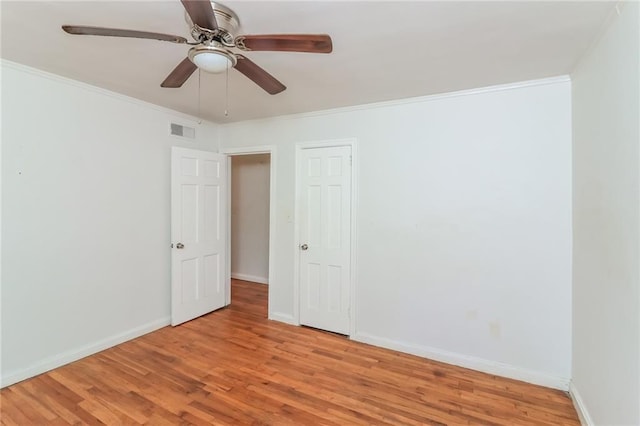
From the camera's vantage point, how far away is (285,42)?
1.49m

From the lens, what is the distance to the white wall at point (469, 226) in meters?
2.46

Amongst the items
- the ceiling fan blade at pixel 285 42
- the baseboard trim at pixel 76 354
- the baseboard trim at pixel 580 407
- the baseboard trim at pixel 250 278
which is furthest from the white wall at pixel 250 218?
the baseboard trim at pixel 580 407

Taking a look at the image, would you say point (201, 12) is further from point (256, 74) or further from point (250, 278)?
point (250, 278)

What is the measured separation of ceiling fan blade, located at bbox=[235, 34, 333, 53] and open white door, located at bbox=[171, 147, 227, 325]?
2.28 metres

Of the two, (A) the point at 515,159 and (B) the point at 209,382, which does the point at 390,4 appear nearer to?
(A) the point at 515,159

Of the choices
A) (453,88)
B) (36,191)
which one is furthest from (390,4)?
(36,191)

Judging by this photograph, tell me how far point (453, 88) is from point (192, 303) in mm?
3602

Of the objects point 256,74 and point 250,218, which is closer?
point 256,74

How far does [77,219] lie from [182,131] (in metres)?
1.50

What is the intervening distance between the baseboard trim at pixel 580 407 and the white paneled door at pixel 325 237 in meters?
1.89

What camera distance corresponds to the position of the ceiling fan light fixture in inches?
62.7

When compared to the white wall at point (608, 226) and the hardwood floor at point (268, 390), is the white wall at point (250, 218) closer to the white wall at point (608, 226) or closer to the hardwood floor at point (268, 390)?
the hardwood floor at point (268, 390)

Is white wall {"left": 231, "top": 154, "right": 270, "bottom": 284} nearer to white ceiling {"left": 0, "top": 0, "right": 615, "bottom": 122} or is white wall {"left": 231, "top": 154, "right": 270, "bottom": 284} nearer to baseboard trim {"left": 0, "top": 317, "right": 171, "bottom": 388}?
baseboard trim {"left": 0, "top": 317, "right": 171, "bottom": 388}

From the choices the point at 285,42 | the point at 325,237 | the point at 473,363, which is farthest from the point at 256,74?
the point at 473,363
